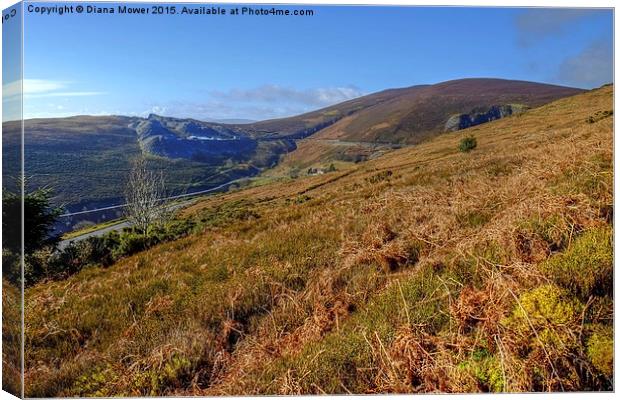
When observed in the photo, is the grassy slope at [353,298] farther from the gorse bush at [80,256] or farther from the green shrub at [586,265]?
the gorse bush at [80,256]

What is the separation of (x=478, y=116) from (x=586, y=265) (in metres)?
2.34

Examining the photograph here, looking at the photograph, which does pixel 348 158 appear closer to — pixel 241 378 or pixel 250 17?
pixel 250 17

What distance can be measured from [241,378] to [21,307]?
2.50m

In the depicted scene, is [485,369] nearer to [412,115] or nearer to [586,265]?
[586,265]

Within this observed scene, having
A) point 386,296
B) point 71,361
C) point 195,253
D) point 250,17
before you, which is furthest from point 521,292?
point 71,361

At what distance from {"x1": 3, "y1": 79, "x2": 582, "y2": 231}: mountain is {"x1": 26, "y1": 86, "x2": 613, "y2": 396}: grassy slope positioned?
1.23ft

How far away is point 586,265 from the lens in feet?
17.4

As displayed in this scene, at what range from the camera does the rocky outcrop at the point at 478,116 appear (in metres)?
6.33

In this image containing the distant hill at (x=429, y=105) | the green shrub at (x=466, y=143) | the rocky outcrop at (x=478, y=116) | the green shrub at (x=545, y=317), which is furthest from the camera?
the green shrub at (x=466, y=143)

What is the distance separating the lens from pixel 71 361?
513 centimetres

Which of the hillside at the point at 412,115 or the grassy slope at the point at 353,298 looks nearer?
the grassy slope at the point at 353,298

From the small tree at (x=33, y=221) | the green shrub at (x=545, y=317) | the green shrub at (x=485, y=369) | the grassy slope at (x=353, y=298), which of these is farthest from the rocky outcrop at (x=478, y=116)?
the small tree at (x=33, y=221)

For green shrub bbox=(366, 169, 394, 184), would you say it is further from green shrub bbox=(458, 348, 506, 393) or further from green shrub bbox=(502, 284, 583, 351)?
green shrub bbox=(458, 348, 506, 393)

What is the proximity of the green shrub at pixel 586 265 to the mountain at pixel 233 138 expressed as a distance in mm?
1863
